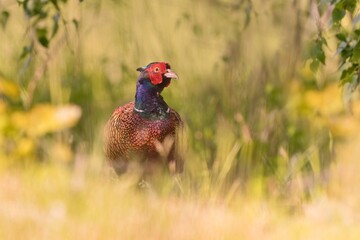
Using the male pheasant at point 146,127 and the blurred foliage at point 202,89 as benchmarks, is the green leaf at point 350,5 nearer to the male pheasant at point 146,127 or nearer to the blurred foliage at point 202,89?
the male pheasant at point 146,127

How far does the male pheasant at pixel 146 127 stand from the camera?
481cm

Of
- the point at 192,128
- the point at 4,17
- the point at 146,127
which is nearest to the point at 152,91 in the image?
the point at 146,127

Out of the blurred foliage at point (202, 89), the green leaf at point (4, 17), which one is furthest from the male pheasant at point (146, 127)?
the green leaf at point (4, 17)

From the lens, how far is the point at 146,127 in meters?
4.80

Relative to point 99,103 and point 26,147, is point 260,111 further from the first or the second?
point 26,147

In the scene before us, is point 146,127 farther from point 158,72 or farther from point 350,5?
point 350,5

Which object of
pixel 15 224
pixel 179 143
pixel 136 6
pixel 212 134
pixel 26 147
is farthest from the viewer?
pixel 136 6

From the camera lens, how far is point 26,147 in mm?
5406

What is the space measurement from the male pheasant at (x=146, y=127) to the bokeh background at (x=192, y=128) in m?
0.21

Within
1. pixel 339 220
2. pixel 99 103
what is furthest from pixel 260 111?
pixel 339 220

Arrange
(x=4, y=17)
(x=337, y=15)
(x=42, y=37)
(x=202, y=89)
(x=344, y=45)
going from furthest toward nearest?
(x=202, y=89), (x=4, y=17), (x=42, y=37), (x=344, y=45), (x=337, y=15)

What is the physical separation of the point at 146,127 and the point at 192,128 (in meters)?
1.79

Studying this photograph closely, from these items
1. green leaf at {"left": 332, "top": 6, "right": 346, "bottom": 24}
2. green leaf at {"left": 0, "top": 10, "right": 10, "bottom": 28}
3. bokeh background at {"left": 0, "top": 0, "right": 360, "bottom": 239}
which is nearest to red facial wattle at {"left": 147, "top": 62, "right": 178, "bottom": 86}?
bokeh background at {"left": 0, "top": 0, "right": 360, "bottom": 239}

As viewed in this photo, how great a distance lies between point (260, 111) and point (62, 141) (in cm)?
156
